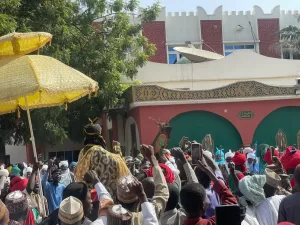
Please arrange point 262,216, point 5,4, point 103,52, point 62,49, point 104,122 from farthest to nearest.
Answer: point 104,122, point 103,52, point 62,49, point 5,4, point 262,216

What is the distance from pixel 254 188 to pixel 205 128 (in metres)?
15.1

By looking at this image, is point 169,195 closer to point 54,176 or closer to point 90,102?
point 54,176

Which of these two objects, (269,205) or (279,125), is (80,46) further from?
(269,205)

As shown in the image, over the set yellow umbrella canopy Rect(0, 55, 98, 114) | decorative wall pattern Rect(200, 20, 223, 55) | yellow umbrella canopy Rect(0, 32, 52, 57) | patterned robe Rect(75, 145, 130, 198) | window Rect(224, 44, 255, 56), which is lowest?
patterned robe Rect(75, 145, 130, 198)

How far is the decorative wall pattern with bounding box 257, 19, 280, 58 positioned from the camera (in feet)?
93.8

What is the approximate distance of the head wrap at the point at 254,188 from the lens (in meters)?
Answer: 4.11

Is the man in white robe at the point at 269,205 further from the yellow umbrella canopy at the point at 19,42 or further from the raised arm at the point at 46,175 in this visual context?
the raised arm at the point at 46,175

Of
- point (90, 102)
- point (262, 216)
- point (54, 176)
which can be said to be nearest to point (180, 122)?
point (90, 102)

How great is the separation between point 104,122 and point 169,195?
60.6ft

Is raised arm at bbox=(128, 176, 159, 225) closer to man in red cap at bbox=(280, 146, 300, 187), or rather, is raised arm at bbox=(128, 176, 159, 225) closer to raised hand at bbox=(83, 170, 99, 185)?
raised hand at bbox=(83, 170, 99, 185)

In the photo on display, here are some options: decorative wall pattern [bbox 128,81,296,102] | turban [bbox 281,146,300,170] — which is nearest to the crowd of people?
turban [bbox 281,146,300,170]

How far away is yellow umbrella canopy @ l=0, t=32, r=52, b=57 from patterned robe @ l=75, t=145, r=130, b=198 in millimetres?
1452

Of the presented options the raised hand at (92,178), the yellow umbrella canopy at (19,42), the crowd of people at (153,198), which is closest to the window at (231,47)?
the crowd of people at (153,198)

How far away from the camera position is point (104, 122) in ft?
72.6
